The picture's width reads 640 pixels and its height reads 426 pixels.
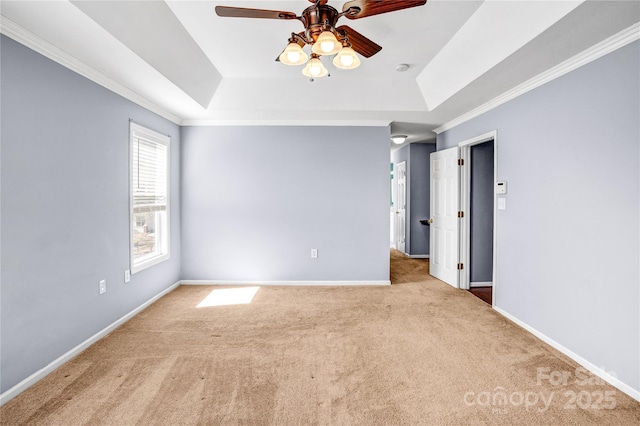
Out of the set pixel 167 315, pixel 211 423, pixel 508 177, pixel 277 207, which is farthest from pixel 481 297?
pixel 167 315

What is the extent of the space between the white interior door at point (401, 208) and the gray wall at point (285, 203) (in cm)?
248

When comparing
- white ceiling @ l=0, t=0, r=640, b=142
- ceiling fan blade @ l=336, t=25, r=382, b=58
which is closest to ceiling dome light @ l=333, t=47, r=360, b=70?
ceiling fan blade @ l=336, t=25, r=382, b=58

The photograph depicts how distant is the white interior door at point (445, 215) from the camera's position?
170 inches

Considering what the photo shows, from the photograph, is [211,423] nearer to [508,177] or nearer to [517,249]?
[517,249]

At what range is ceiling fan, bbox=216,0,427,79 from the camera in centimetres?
165

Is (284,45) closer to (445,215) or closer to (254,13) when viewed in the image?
(254,13)

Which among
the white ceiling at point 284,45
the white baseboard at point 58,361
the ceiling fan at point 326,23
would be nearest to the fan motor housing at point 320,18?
the ceiling fan at point 326,23

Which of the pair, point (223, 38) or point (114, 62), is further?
point (223, 38)

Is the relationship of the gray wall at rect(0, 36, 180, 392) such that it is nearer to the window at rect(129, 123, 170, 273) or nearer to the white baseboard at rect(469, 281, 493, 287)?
the window at rect(129, 123, 170, 273)

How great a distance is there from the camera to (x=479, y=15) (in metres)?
2.39

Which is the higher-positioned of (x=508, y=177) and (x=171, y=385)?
(x=508, y=177)

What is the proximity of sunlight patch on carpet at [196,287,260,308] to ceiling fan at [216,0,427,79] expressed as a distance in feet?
9.49

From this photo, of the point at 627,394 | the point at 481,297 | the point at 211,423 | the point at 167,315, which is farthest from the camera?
the point at 481,297

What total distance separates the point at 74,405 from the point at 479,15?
397 cm
